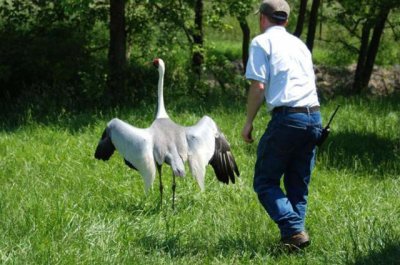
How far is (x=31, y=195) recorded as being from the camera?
661cm

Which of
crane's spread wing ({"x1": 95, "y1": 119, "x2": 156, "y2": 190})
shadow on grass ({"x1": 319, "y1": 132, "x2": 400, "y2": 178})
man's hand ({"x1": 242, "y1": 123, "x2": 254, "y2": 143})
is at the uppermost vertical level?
man's hand ({"x1": 242, "y1": 123, "x2": 254, "y2": 143})

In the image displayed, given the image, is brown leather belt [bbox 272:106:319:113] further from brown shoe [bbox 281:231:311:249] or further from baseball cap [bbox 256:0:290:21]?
brown shoe [bbox 281:231:311:249]

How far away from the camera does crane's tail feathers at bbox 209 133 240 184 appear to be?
21.8ft

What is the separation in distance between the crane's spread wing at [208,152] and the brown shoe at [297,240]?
1.22 metres

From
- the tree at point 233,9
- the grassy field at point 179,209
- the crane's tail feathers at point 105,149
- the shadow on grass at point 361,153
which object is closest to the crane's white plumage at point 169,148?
the crane's tail feathers at point 105,149

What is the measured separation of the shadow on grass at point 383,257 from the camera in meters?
4.99

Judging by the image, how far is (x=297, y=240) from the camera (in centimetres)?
529

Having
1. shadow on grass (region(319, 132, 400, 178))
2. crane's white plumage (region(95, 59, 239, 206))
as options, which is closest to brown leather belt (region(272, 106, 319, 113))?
crane's white plumage (region(95, 59, 239, 206))

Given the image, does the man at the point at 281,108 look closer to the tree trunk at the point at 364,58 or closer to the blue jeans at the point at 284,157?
the blue jeans at the point at 284,157

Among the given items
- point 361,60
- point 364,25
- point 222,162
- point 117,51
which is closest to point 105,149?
point 222,162

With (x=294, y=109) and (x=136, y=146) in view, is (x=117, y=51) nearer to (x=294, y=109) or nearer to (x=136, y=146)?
(x=136, y=146)

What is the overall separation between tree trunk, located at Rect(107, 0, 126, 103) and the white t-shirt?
7859mm

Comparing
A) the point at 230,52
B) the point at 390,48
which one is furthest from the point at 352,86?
the point at 230,52

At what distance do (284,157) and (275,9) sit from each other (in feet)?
3.71
